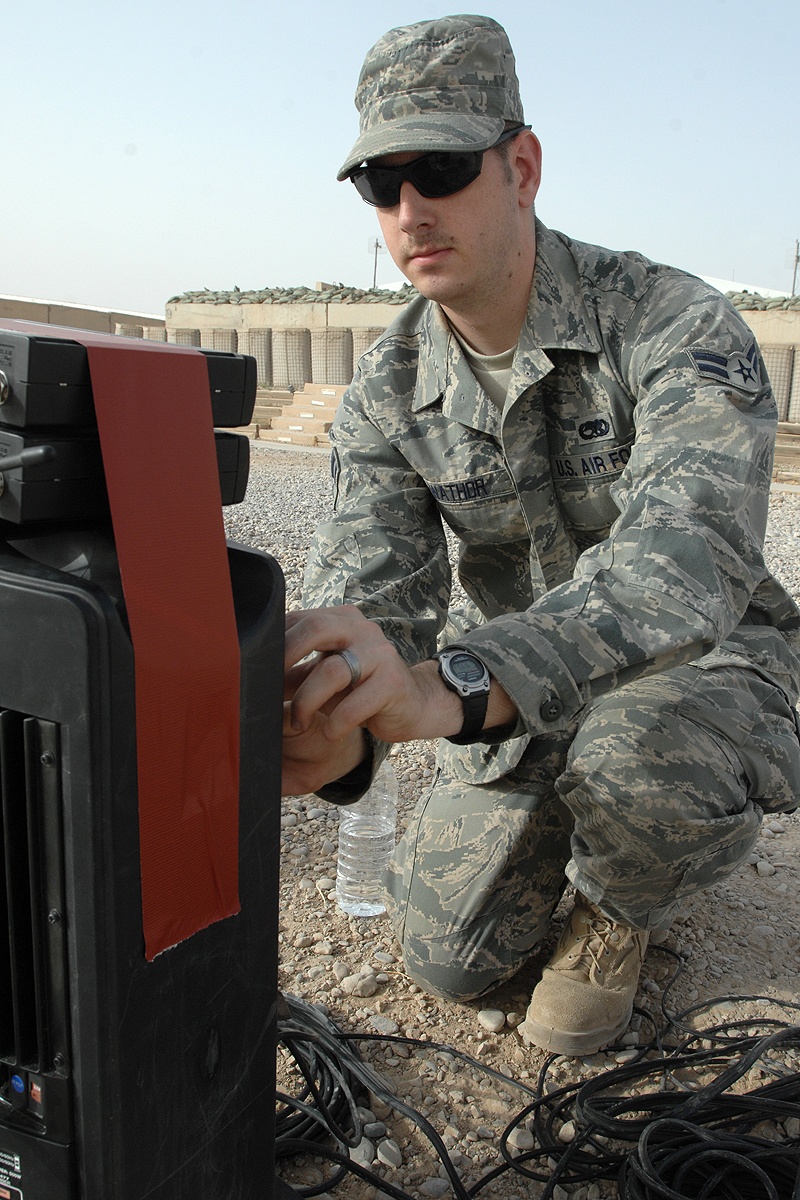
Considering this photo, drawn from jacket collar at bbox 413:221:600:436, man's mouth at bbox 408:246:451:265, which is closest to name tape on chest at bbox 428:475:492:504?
jacket collar at bbox 413:221:600:436

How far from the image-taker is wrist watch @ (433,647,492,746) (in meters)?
1.69

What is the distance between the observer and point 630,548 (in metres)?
1.88

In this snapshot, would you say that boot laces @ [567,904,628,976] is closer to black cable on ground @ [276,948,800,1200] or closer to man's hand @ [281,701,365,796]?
black cable on ground @ [276,948,800,1200]

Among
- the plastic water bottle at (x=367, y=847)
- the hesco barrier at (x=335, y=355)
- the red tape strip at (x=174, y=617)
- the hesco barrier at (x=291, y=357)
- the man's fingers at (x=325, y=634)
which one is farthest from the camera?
the hesco barrier at (x=291, y=357)

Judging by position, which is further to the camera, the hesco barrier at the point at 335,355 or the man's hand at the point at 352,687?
the hesco barrier at the point at 335,355

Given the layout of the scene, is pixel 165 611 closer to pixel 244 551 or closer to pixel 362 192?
pixel 244 551

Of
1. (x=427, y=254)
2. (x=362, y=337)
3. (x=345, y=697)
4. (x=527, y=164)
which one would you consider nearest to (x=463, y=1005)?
(x=345, y=697)

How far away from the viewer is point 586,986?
2201mm

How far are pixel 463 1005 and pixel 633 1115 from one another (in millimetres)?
493

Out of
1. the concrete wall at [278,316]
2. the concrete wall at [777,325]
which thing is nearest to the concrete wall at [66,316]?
the concrete wall at [278,316]

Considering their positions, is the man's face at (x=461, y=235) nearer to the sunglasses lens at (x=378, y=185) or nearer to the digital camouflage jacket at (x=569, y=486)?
the sunglasses lens at (x=378, y=185)

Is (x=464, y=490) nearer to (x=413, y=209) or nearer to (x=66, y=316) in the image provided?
(x=413, y=209)

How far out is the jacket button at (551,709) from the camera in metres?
1.76

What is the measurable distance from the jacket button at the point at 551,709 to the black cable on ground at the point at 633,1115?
2.26ft
